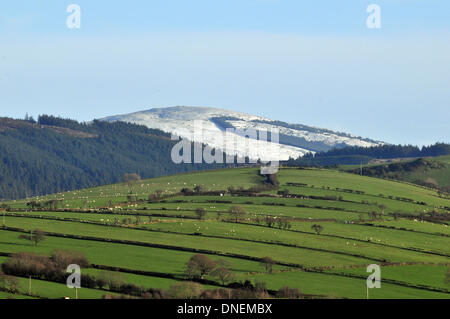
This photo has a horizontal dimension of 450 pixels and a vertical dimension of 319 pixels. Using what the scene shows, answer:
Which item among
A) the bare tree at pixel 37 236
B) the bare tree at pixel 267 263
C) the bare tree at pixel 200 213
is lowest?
the bare tree at pixel 267 263

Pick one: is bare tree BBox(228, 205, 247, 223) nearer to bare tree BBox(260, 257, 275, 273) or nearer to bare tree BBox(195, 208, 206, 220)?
bare tree BBox(195, 208, 206, 220)

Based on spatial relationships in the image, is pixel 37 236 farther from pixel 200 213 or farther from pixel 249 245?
pixel 200 213

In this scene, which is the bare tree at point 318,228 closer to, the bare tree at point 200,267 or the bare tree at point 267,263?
the bare tree at point 267,263

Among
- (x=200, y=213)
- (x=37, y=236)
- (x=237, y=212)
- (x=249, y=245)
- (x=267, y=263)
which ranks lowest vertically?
(x=267, y=263)

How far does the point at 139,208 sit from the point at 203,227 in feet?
106

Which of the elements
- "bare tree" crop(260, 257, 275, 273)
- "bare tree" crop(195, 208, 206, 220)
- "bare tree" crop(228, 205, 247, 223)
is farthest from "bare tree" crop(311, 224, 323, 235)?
"bare tree" crop(260, 257, 275, 273)

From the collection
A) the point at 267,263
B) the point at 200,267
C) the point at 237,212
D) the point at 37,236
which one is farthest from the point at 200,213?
the point at 200,267

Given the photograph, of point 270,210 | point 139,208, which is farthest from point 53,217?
point 270,210

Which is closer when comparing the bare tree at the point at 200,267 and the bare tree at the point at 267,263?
the bare tree at the point at 200,267

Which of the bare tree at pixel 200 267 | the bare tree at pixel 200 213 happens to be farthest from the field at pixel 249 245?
the bare tree at pixel 200 267

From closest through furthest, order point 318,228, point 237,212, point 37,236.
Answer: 1. point 37,236
2. point 318,228
3. point 237,212

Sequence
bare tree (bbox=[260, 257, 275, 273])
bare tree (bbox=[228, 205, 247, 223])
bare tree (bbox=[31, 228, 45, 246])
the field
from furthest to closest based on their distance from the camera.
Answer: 1. bare tree (bbox=[228, 205, 247, 223])
2. bare tree (bbox=[31, 228, 45, 246])
3. bare tree (bbox=[260, 257, 275, 273])
4. the field

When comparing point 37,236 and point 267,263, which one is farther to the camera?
point 37,236

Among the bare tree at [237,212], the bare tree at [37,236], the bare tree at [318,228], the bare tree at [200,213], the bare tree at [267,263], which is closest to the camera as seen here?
the bare tree at [267,263]
